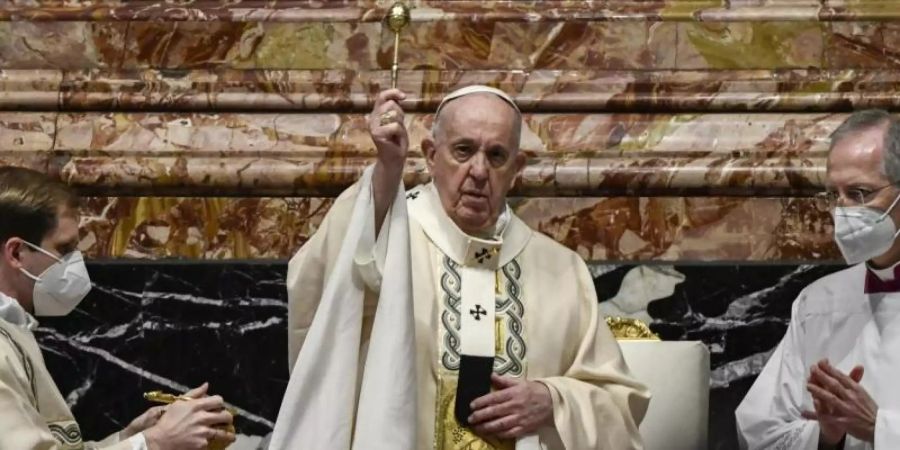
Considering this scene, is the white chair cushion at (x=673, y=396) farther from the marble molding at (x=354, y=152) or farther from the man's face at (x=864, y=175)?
the marble molding at (x=354, y=152)

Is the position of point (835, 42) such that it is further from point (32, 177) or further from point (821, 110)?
point (32, 177)

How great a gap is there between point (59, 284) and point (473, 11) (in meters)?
2.35

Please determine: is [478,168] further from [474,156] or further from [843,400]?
[843,400]

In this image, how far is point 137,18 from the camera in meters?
7.70

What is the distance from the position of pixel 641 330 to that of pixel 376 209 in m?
1.37

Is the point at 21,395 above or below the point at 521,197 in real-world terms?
below

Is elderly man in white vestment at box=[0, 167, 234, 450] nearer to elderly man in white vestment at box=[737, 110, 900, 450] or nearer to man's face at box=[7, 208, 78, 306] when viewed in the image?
man's face at box=[7, 208, 78, 306]

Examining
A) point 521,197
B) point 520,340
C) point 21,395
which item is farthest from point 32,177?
point 521,197

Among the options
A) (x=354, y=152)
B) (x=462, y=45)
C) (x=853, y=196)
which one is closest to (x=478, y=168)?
(x=853, y=196)

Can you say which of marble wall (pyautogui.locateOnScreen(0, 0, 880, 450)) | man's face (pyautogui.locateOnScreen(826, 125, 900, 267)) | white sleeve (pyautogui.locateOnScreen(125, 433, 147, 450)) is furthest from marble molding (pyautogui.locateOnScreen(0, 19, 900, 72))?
white sleeve (pyautogui.locateOnScreen(125, 433, 147, 450))

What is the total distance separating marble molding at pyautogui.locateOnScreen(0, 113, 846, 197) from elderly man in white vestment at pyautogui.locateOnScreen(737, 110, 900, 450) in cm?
83

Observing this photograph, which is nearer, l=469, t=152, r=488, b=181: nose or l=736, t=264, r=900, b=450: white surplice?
l=469, t=152, r=488, b=181: nose

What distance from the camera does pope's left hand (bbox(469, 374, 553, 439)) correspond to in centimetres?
590

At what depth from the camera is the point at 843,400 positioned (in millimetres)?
5973
